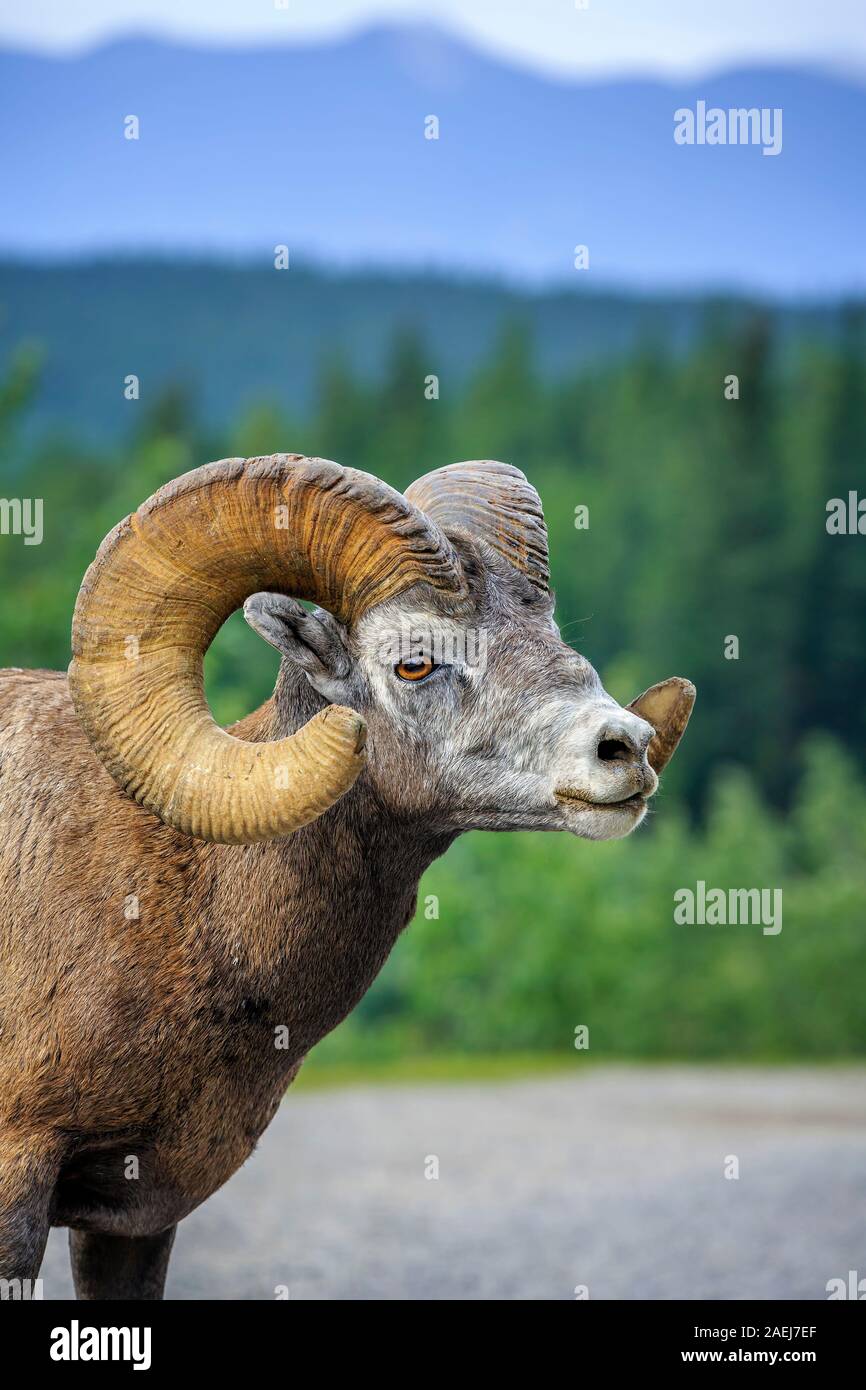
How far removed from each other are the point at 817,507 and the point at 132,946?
201 ft

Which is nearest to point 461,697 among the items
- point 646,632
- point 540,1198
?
point 540,1198

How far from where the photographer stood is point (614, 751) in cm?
592

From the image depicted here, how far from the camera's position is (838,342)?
273 ft

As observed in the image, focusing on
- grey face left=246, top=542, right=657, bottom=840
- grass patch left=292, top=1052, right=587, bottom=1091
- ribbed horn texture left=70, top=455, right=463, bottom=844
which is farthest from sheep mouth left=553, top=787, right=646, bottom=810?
grass patch left=292, top=1052, right=587, bottom=1091

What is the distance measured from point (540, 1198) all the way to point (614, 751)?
12.7 meters

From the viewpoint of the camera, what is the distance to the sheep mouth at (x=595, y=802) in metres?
5.92

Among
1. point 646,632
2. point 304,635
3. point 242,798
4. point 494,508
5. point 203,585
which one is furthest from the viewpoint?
point 646,632

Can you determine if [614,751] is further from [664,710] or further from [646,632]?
[646,632]

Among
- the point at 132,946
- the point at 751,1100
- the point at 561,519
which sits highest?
the point at 132,946

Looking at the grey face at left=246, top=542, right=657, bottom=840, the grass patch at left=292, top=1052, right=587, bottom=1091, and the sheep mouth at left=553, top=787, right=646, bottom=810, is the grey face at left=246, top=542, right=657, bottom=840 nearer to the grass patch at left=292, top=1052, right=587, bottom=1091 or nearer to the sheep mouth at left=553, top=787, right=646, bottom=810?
the sheep mouth at left=553, top=787, right=646, bottom=810

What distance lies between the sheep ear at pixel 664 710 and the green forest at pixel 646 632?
845 centimetres

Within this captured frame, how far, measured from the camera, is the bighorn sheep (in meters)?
5.97
